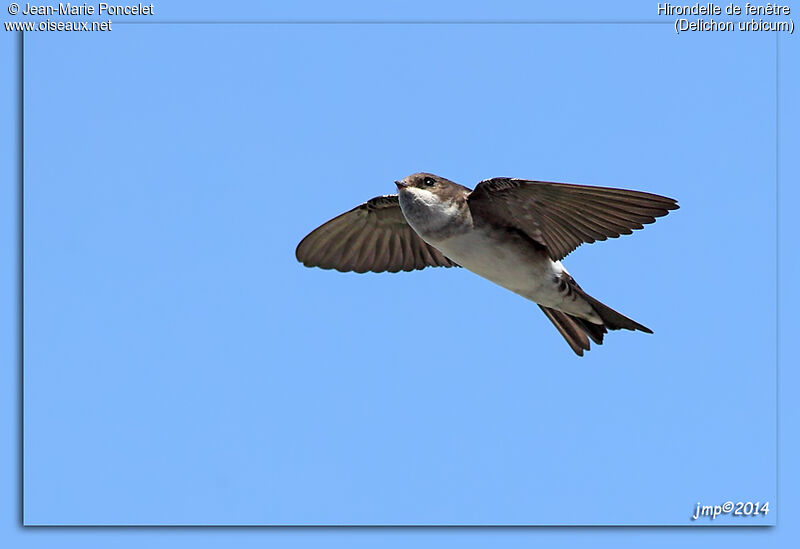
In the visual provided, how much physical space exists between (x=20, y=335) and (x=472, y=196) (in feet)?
13.1

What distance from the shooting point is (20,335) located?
966 centimetres

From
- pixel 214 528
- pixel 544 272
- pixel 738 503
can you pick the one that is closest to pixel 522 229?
pixel 544 272

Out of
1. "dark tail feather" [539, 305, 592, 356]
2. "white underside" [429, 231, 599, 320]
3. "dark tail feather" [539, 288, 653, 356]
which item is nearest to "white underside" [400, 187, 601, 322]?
"white underside" [429, 231, 599, 320]

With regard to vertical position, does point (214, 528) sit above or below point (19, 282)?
below

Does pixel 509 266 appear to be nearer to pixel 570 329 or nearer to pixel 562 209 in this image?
pixel 562 209

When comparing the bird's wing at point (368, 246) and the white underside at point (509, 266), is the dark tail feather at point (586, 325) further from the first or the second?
the bird's wing at point (368, 246)

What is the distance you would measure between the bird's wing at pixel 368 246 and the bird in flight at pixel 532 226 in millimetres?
236

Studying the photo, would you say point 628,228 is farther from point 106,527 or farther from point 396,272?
point 106,527

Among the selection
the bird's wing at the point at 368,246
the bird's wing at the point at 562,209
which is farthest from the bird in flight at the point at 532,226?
the bird's wing at the point at 368,246

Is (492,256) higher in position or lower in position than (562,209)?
lower

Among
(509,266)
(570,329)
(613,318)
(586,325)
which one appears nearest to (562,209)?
(509,266)

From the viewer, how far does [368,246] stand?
34.1ft

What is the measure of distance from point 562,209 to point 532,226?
0.32 meters

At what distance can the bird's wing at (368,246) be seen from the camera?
10227mm
